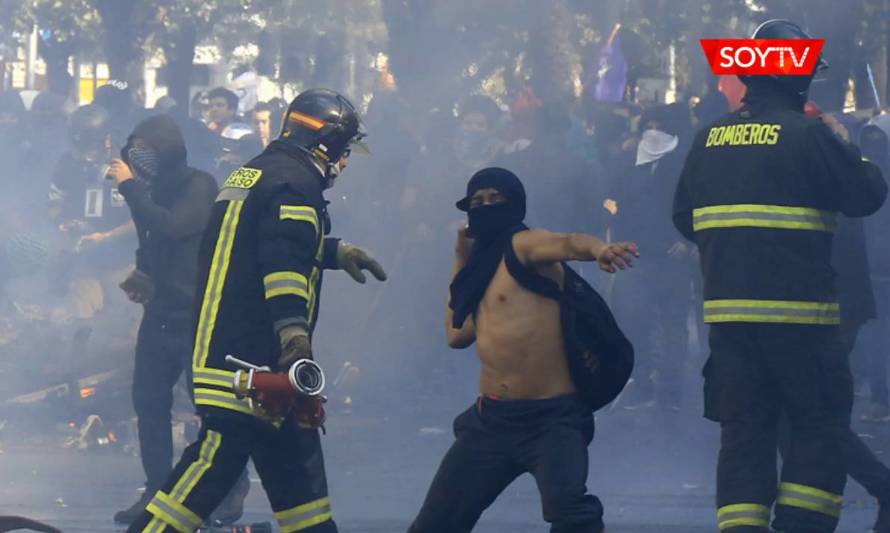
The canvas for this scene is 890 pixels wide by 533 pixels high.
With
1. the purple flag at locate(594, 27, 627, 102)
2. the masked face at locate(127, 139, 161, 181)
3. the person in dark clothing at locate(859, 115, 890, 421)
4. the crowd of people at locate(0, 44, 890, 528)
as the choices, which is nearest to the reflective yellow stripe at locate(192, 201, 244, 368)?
the masked face at locate(127, 139, 161, 181)

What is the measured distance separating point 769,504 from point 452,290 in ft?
4.45

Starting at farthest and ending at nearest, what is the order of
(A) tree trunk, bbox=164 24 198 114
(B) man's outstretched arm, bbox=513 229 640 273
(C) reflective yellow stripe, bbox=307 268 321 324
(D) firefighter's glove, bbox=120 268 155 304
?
(A) tree trunk, bbox=164 24 198 114 < (D) firefighter's glove, bbox=120 268 155 304 < (C) reflective yellow stripe, bbox=307 268 321 324 < (B) man's outstretched arm, bbox=513 229 640 273

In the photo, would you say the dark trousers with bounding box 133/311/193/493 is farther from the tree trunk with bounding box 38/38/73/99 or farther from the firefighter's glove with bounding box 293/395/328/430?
the tree trunk with bounding box 38/38/73/99

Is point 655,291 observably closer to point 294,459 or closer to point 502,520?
point 502,520

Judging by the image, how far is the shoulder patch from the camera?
6.06 metres

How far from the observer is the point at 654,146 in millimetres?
12773

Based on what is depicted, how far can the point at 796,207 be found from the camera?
6387 millimetres

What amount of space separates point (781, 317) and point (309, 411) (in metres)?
1.72

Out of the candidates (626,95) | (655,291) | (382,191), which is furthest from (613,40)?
(655,291)

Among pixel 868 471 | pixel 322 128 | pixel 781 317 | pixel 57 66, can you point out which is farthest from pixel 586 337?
pixel 57 66

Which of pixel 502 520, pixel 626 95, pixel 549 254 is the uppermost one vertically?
pixel 626 95

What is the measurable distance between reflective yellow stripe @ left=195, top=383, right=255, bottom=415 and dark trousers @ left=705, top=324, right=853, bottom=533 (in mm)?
1731

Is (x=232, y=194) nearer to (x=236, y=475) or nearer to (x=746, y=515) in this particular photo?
→ (x=236, y=475)

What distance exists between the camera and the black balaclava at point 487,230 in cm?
605
